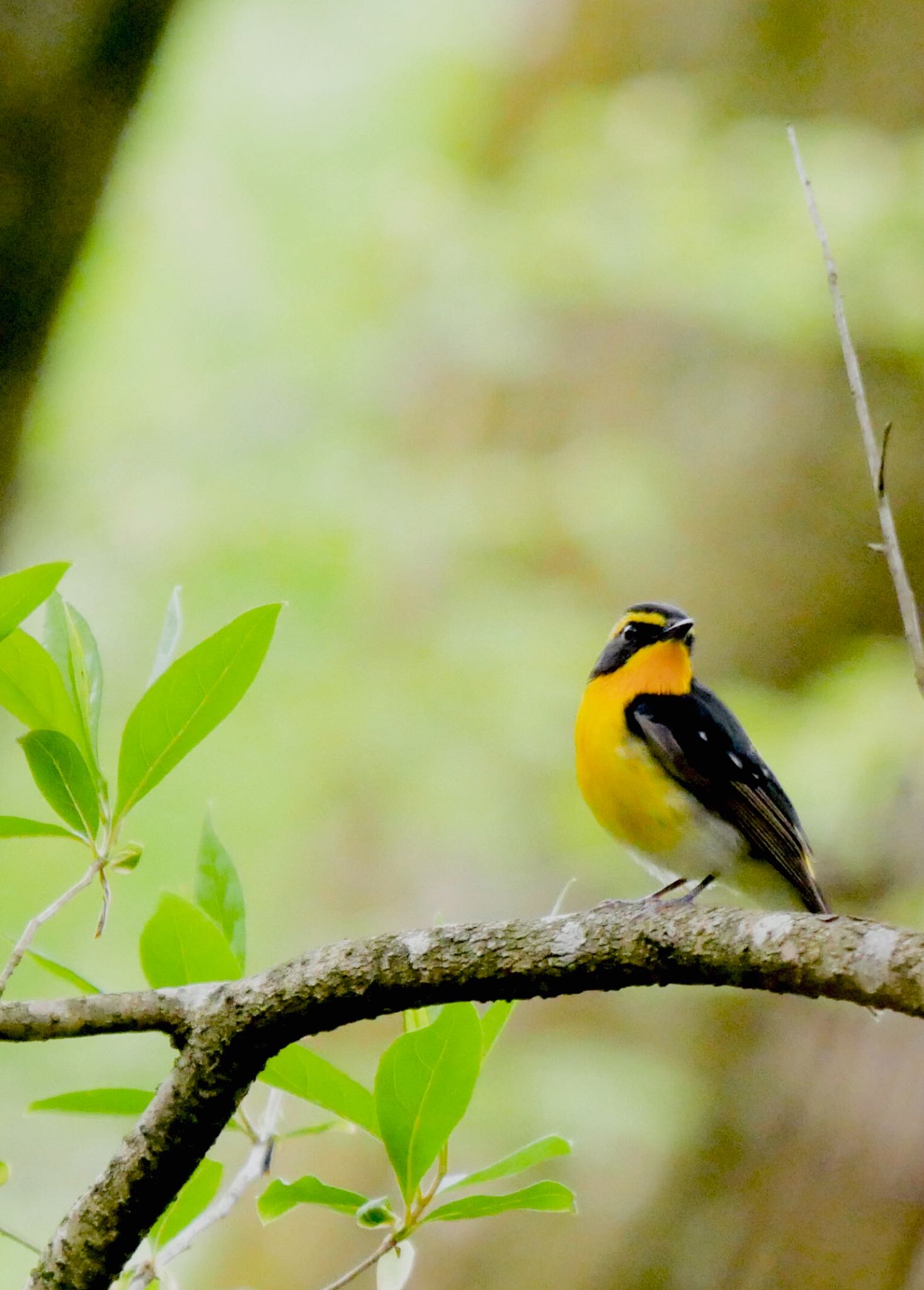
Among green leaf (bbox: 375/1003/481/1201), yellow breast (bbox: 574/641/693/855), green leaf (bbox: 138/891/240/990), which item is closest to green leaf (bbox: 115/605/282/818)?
green leaf (bbox: 138/891/240/990)

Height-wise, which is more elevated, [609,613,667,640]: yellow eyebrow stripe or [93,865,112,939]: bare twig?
[609,613,667,640]: yellow eyebrow stripe

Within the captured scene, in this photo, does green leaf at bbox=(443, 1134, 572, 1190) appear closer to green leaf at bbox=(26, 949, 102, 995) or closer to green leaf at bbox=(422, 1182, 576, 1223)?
green leaf at bbox=(422, 1182, 576, 1223)

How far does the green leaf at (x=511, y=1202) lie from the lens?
1.30 metres

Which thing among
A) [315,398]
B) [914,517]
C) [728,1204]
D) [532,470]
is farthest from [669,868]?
[315,398]

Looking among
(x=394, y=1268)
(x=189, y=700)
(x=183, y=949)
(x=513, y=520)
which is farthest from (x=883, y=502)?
(x=513, y=520)

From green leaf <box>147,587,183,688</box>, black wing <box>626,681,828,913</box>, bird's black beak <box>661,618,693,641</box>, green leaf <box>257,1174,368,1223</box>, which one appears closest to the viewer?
green leaf <box>257,1174,368,1223</box>

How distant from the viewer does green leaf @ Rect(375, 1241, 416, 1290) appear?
54.1 inches

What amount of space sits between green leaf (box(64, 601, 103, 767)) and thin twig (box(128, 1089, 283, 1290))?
0.48m

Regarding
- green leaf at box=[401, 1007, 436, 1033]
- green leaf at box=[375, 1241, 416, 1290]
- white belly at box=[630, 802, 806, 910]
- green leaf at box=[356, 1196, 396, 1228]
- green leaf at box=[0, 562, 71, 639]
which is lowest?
white belly at box=[630, 802, 806, 910]

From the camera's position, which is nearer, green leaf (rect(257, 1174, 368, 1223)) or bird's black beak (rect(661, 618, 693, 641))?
green leaf (rect(257, 1174, 368, 1223))

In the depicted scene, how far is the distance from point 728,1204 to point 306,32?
7.40 m

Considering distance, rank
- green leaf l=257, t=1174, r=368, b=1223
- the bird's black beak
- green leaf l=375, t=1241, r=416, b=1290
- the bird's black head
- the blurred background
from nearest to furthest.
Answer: green leaf l=257, t=1174, r=368, b=1223
green leaf l=375, t=1241, r=416, b=1290
the bird's black beak
the bird's black head
the blurred background

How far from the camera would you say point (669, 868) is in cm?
325

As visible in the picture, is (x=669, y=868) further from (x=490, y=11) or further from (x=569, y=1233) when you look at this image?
(x=490, y=11)
